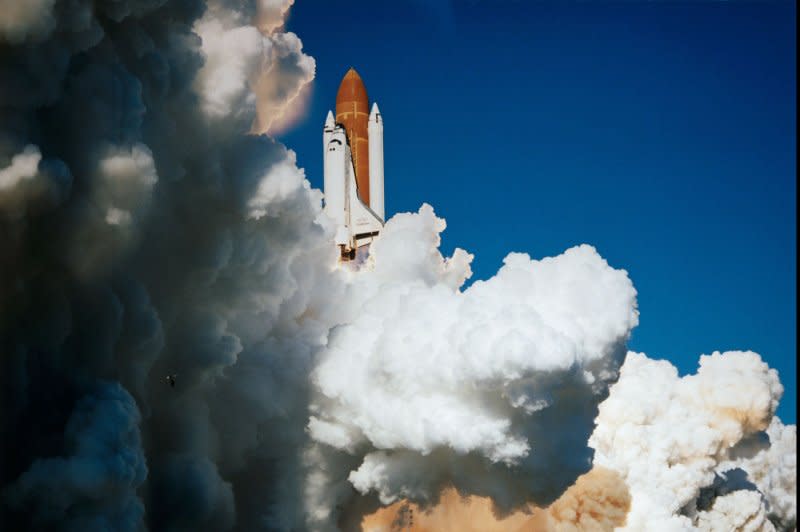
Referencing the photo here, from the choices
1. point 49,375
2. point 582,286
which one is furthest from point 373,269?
point 49,375

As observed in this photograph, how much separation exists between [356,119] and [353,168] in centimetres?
207

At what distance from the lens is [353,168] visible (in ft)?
130

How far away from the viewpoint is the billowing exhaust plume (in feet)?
59.3

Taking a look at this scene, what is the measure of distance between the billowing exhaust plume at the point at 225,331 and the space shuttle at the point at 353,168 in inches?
348

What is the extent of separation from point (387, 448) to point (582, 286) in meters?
4.89

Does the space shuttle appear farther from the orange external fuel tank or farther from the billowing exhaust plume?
the billowing exhaust plume

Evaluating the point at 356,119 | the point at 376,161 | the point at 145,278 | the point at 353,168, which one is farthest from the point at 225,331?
the point at 356,119

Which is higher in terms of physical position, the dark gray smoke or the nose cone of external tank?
the nose cone of external tank

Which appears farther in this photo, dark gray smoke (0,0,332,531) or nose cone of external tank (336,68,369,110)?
nose cone of external tank (336,68,369,110)

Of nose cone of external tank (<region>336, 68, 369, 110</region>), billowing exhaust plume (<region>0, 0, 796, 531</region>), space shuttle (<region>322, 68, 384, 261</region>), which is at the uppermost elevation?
nose cone of external tank (<region>336, 68, 369, 110</region>)

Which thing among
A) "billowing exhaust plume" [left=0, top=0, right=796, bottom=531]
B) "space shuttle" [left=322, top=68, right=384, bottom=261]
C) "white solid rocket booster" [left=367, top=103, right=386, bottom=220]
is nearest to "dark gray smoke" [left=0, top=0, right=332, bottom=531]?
"billowing exhaust plume" [left=0, top=0, right=796, bottom=531]

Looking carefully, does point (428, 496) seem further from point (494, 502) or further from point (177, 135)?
point (177, 135)

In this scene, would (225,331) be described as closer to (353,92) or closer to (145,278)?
(145,278)

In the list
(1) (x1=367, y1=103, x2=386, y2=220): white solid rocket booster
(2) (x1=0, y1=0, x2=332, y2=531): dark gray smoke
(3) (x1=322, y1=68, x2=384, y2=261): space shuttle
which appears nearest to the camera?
(2) (x1=0, y1=0, x2=332, y2=531): dark gray smoke
